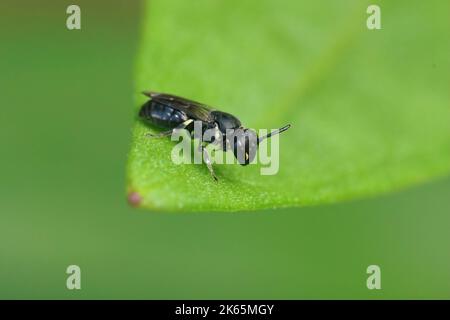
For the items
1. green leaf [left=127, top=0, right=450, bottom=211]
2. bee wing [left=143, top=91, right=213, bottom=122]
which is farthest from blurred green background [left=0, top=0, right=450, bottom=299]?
green leaf [left=127, top=0, right=450, bottom=211]

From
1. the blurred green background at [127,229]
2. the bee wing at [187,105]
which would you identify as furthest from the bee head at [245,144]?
the blurred green background at [127,229]

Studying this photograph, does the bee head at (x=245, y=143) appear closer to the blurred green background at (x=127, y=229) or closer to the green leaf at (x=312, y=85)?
→ the green leaf at (x=312, y=85)

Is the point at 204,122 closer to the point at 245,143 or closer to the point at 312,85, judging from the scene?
the point at 245,143

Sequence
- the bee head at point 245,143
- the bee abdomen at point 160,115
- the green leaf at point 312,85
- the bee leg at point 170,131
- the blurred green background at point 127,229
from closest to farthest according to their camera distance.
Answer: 1. the green leaf at point 312,85
2. the bee leg at point 170,131
3. the bee head at point 245,143
4. the blurred green background at point 127,229
5. the bee abdomen at point 160,115

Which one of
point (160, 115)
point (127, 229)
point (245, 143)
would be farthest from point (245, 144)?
point (127, 229)

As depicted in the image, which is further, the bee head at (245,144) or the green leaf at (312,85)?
the bee head at (245,144)

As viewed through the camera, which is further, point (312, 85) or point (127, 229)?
point (127, 229)

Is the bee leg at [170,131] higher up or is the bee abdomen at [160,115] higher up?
the bee abdomen at [160,115]
